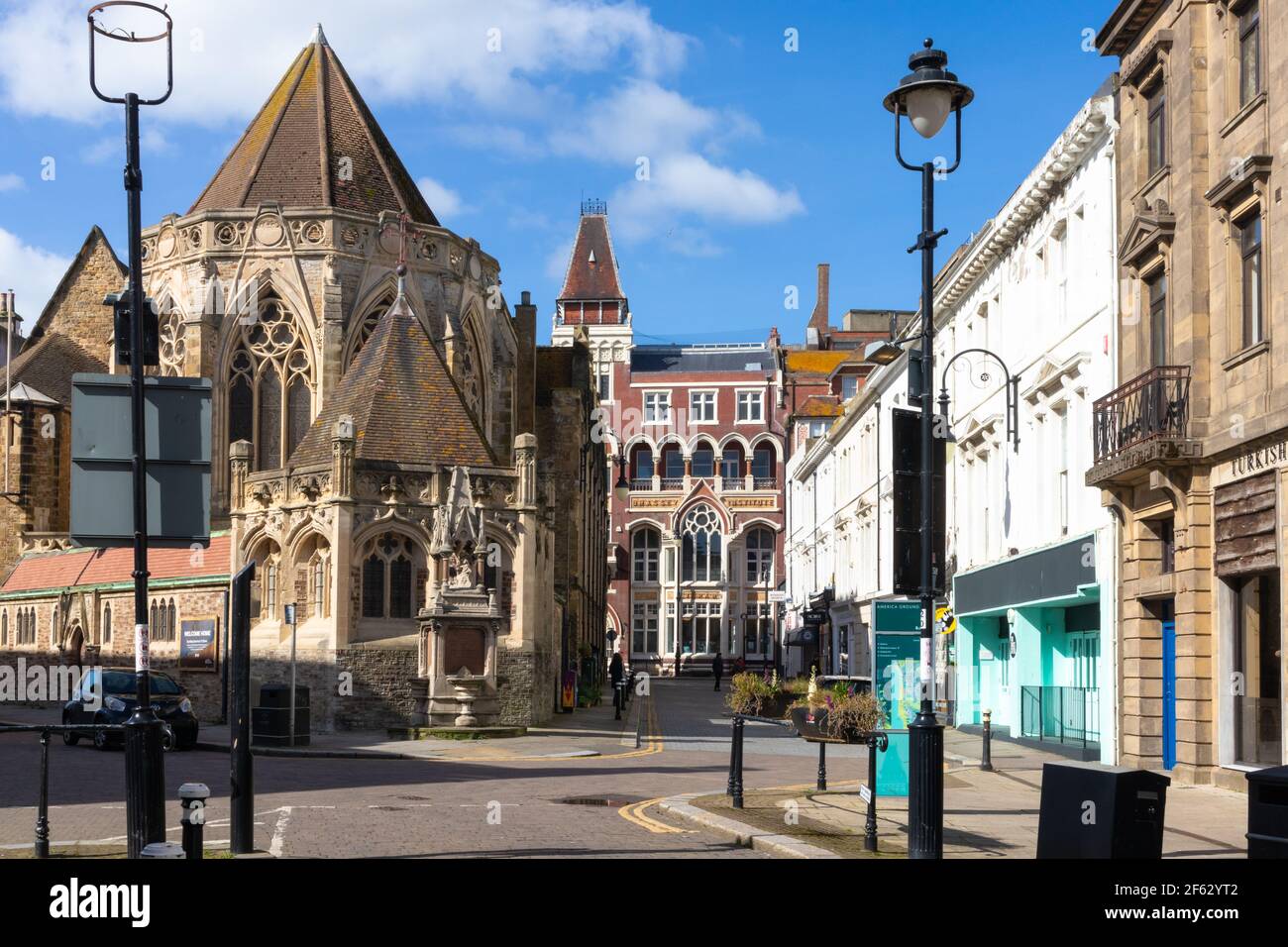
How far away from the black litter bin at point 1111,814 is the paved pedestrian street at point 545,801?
278 cm

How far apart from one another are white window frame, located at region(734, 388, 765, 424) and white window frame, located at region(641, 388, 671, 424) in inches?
169

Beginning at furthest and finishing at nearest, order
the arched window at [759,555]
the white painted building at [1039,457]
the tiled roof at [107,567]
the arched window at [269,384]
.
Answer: the arched window at [759,555], the arched window at [269,384], the tiled roof at [107,567], the white painted building at [1039,457]

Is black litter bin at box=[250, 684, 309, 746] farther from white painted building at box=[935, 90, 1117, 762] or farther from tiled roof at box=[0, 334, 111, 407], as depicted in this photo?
tiled roof at box=[0, 334, 111, 407]

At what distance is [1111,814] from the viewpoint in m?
9.05

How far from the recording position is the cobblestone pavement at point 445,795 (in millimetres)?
13320

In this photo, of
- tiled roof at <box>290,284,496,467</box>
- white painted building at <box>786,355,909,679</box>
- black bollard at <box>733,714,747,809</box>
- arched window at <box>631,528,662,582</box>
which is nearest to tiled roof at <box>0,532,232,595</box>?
tiled roof at <box>290,284,496,467</box>

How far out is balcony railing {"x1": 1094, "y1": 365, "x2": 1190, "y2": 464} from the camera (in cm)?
2011

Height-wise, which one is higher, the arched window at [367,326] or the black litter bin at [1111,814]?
the arched window at [367,326]

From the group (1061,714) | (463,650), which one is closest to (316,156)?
(463,650)

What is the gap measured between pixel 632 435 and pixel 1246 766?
80.7 m

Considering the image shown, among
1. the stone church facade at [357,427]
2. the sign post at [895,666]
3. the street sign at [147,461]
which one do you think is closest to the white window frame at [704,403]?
the stone church facade at [357,427]

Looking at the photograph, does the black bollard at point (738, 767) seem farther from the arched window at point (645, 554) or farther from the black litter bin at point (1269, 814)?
the arched window at point (645, 554)

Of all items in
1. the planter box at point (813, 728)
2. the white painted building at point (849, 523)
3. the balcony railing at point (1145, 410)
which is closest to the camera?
the balcony railing at point (1145, 410)
